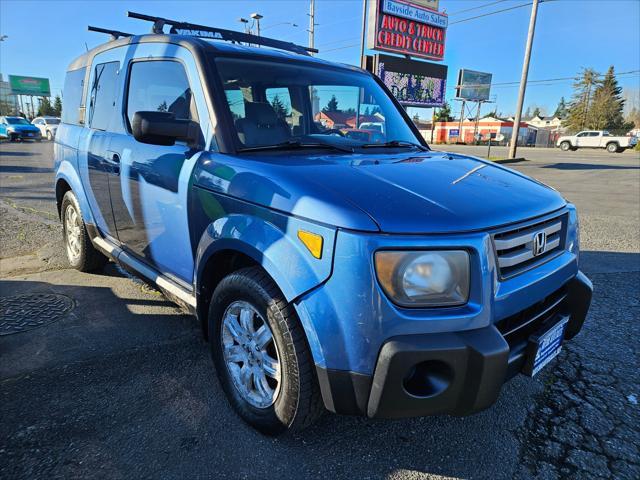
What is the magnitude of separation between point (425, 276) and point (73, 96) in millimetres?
4161

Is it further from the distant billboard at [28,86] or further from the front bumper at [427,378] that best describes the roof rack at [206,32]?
the distant billboard at [28,86]

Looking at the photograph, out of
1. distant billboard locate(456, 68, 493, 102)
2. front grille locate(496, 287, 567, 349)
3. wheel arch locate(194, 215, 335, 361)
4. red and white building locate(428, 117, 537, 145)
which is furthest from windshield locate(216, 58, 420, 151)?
red and white building locate(428, 117, 537, 145)

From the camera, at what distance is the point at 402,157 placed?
2.64 m

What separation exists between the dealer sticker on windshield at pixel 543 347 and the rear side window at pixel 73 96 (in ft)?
13.7

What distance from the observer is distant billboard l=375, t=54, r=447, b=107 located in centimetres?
1819

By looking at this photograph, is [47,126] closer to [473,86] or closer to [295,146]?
[473,86]

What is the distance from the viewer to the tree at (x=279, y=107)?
9.19ft

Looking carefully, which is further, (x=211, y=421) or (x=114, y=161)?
(x=114, y=161)

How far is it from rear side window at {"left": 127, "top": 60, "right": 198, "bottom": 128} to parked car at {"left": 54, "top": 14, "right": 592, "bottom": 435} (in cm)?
2

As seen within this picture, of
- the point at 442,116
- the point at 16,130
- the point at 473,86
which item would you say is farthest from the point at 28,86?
the point at 473,86

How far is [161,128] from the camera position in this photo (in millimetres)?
A: 2342

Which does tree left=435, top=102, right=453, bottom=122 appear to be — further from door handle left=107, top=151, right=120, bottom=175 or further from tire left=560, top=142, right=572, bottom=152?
door handle left=107, top=151, right=120, bottom=175

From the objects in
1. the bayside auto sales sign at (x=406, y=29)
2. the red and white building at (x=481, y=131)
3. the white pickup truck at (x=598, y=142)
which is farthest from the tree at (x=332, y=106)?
the red and white building at (x=481, y=131)

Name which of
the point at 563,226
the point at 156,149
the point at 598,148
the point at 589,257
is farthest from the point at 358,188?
the point at 598,148
